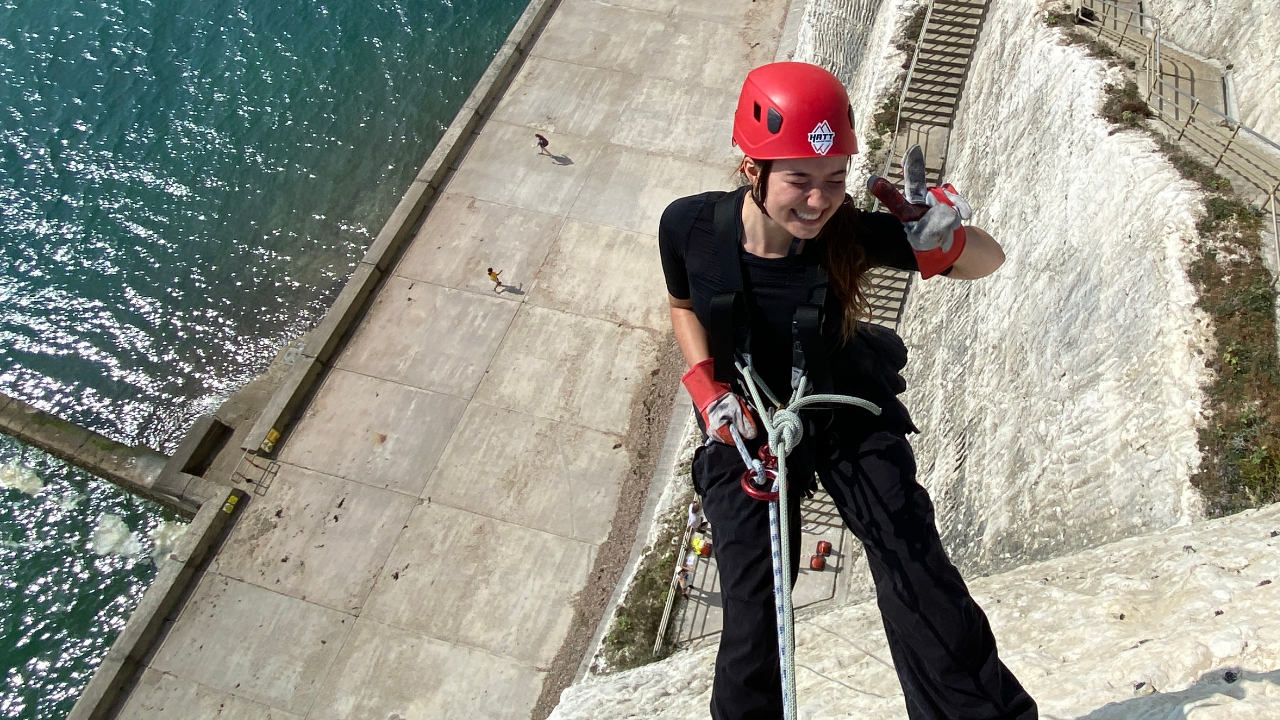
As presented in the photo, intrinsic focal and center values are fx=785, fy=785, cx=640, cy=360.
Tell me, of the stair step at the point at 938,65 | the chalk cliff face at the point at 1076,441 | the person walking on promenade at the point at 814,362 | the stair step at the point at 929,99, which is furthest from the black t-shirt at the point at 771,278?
the stair step at the point at 938,65

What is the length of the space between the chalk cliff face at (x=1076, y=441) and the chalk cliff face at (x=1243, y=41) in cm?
2

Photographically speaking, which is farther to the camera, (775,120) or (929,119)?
(929,119)

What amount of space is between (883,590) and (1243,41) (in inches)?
330

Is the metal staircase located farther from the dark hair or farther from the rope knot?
the rope knot

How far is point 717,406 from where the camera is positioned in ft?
13.6

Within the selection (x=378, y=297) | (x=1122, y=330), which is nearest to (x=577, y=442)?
(x=378, y=297)

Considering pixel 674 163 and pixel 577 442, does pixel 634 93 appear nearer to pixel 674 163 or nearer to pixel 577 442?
pixel 674 163

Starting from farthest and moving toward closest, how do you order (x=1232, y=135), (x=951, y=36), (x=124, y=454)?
1. (x=124, y=454)
2. (x=951, y=36)
3. (x=1232, y=135)

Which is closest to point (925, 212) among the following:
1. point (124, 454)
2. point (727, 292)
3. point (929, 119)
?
point (727, 292)

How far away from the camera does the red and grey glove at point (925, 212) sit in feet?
12.0

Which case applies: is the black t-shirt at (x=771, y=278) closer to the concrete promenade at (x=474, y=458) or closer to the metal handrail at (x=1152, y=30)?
the metal handrail at (x=1152, y=30)

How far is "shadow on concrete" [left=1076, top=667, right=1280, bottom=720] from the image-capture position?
3.93m

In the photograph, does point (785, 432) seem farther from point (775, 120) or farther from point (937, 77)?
point (937, 77)

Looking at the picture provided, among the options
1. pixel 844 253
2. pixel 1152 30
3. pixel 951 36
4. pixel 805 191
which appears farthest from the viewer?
pixel 951 36
